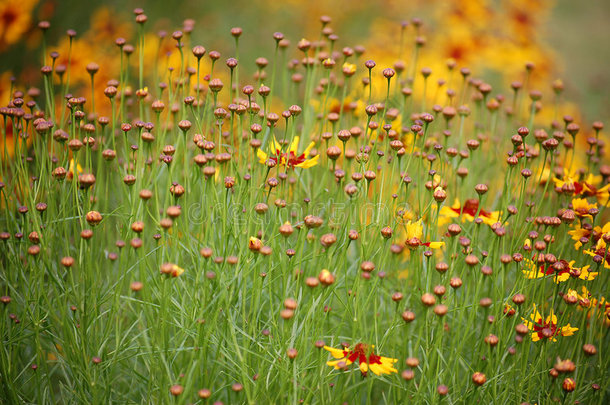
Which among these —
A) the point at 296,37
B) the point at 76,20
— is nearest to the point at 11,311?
the point at 76,20

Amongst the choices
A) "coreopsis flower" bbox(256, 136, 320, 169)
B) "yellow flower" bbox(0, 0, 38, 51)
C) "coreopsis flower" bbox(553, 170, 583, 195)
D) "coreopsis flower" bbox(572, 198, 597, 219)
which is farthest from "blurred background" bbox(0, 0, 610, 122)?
"coreopsis flower" bbox(572, 198, 597, 219)

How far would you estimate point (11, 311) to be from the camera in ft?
5.64

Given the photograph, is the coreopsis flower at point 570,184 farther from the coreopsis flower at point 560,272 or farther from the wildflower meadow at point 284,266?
the coreopsis flower at point 560,272

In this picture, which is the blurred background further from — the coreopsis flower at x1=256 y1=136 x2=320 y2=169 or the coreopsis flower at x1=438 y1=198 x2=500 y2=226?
the coreopsis flower at x1=438 y1=198 x2=500 y2=226

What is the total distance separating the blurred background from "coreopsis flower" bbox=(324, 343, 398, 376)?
1.61 m

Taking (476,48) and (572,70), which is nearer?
(476,48)

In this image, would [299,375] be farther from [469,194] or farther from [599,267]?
[469,194]

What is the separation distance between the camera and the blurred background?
3.19 meters

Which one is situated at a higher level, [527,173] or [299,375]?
[527,173]

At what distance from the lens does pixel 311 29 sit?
4.75 meters

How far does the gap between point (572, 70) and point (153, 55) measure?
4.49 metres

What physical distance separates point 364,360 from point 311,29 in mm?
3765

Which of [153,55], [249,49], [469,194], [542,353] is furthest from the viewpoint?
[249,49]

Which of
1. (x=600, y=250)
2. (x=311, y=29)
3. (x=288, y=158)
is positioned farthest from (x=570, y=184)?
A: (x=311, y=29)
